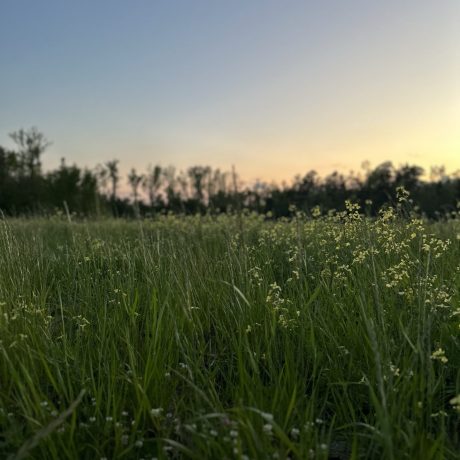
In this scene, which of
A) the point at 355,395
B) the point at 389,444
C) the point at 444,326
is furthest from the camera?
the point at 444,326

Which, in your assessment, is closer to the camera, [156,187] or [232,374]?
[232,374]

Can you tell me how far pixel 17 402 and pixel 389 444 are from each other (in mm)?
1544

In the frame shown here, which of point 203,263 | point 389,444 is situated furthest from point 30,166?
point 389,444

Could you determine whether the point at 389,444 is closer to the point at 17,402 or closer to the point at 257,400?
the point at 257,400

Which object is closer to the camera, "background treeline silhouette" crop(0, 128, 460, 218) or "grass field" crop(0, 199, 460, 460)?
"grass field" crop(0, 199, 460, 460)

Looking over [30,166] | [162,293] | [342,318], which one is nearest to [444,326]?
[342,318]

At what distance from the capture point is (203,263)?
353cm

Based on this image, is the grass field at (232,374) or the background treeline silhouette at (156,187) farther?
the background treeline silhouette at (156,187)

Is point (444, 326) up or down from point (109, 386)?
up

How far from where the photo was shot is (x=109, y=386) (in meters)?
1.98

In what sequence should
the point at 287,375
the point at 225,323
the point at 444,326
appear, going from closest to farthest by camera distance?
the point at 287,375 < the point at 444,326 < the point at 225,323

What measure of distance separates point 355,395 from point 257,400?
585 mm

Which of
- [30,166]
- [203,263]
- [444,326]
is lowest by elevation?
[444,326]

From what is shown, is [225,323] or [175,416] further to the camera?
[225,323]
